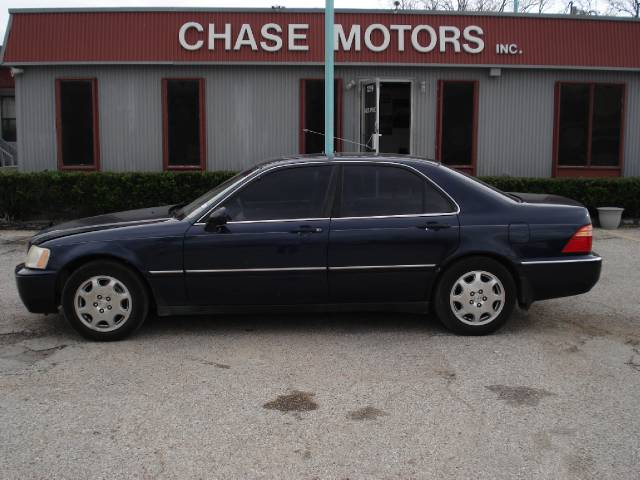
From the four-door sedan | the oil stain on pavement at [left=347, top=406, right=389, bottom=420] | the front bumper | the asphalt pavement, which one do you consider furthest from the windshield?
the oil stain on pavement at [left=347, top=406, right=389, bottom=420]

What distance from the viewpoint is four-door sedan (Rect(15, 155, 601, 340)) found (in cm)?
602

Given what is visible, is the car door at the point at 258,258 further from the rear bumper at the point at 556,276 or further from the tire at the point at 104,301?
the rear bumper at the point at 556,276

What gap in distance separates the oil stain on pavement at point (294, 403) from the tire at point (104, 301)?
1.79 m

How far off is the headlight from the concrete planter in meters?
10.3

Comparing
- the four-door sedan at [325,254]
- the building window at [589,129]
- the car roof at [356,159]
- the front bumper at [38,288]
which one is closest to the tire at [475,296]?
the four-door sedan at [325,254]

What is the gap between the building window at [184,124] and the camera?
14.3 meters

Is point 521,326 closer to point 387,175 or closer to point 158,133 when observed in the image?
point 387,175

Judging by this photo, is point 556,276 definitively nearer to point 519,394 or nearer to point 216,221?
point 519,394

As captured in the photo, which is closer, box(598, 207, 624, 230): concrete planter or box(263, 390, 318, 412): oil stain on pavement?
box(263, 390, 318, 412): oil stain on pavement

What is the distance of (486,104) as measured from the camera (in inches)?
572

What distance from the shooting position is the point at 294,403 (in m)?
4.73

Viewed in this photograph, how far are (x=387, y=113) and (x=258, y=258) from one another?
915 centimetres

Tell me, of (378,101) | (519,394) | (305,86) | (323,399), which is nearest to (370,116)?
(378,101)

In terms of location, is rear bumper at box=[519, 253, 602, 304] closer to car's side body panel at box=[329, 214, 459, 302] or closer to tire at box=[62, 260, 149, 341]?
car's side body panel at box=[329, 214, 459, 302]
